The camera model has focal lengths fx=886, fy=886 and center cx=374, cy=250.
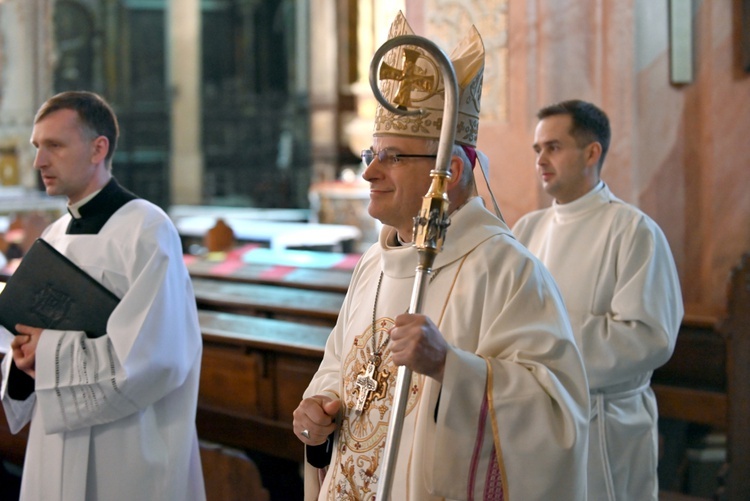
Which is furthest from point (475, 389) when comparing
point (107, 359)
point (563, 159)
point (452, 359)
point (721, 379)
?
point (721, 379)

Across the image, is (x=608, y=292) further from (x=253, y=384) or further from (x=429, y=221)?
(x=253, y=384)

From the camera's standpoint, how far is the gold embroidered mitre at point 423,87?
6.36 feet

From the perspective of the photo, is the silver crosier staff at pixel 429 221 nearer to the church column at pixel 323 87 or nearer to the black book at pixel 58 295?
the black book at pixel 58 295

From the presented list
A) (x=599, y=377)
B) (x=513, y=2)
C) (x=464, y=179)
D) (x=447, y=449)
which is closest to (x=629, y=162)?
(x=513, y=2)

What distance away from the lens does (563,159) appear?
10.5 feet

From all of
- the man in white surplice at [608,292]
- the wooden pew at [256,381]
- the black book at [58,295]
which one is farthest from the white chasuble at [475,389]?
the wooden pew at [256,381]

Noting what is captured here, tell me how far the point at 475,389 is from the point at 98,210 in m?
1.67

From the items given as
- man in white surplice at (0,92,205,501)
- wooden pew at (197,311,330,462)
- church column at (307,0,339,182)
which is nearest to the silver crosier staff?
man in white surplice at (0,92,205,501)

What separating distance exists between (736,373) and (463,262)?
2.45 meters

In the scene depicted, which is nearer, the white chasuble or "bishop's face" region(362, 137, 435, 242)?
the white chasuble

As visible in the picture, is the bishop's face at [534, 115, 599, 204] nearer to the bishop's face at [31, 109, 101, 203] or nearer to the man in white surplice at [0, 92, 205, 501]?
the man in white surplice at [0, 92, 205, 501]

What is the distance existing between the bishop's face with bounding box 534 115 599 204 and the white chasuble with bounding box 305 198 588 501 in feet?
4.06

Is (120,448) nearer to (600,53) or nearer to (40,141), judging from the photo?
(40,141)

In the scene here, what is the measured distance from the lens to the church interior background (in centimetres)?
460
